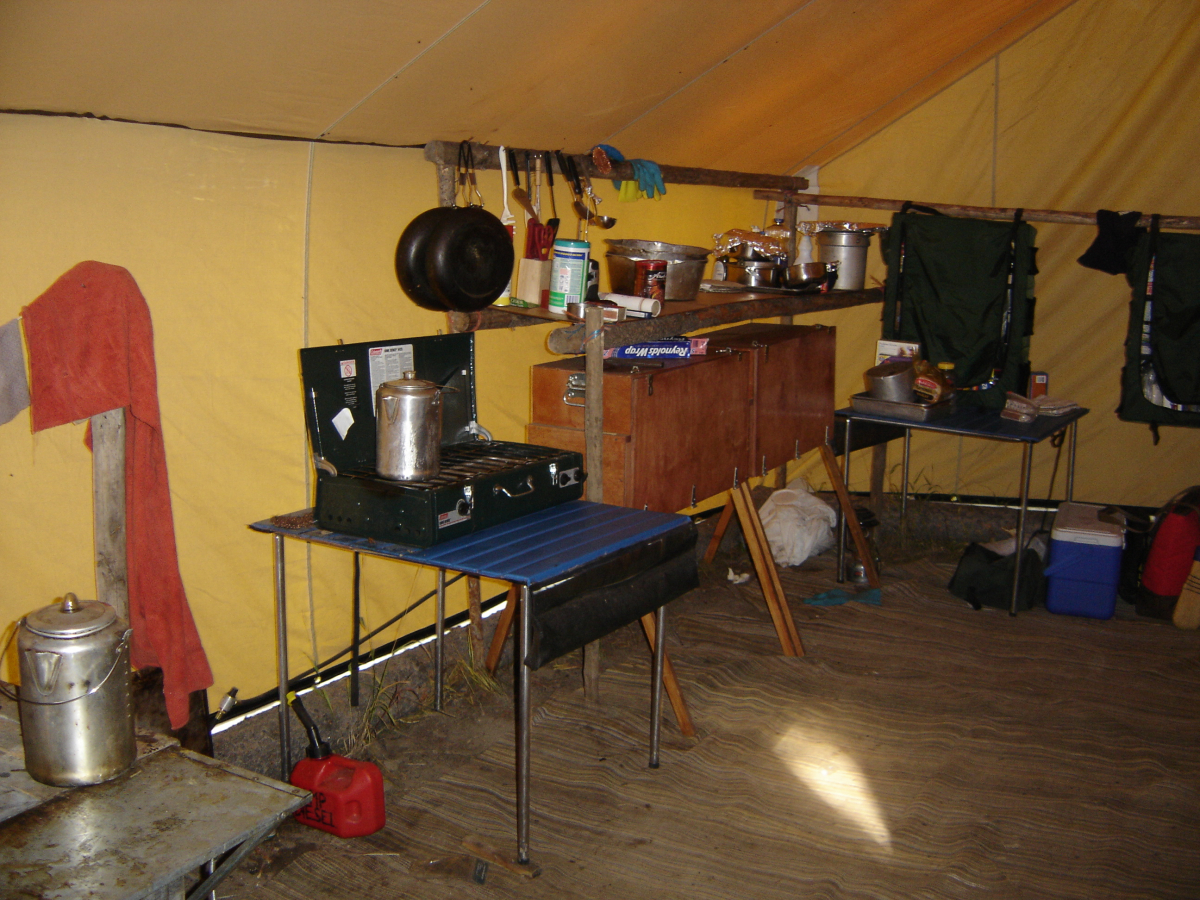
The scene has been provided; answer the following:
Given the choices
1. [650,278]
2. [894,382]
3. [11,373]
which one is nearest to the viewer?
[11,373]

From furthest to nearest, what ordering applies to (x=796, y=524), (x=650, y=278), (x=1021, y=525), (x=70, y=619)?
(x=796, y=524) < (x=1021, y=525) < (x=650, y=278) < (x=70, y=619)

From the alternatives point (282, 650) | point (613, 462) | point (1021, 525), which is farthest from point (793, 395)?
point (282, 650)

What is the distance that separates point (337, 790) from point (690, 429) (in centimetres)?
174

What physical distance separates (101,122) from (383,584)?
5.63 feet

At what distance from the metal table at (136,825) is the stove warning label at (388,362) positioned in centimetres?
135

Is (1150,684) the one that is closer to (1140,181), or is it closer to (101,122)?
(1140,181)

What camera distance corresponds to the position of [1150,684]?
3896 millimetres

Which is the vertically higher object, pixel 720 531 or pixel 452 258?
pixel 452 258

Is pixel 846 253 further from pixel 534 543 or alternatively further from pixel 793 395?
pixel 534 543

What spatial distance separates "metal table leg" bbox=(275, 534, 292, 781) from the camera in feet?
9.20

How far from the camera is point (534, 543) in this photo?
2.69 meters

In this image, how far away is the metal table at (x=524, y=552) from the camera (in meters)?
2.47

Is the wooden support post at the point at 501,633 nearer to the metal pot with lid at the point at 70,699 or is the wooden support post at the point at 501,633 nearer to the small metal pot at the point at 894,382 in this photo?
the metal pot with lid at the point at 70,699

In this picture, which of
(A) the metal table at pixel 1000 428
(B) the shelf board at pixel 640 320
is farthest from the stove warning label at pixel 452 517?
(A) the metal table at pixel 1000 428
